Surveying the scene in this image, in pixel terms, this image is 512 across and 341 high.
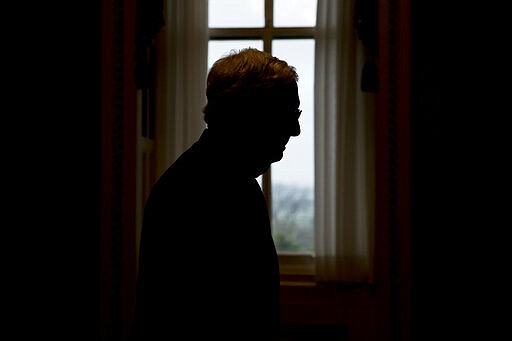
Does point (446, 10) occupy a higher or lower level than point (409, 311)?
higher

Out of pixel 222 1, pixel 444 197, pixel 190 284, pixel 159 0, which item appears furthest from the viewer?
pixel 222 1

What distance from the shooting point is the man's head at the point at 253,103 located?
1111 millimetres

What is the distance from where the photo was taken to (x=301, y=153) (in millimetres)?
3352

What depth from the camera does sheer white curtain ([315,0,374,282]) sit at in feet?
10.2

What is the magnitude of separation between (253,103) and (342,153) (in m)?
2.09

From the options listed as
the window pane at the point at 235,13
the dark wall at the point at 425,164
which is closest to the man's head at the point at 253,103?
the dark wall at the point at 425,164

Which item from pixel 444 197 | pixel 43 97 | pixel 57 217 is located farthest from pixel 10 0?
pixel 444 197

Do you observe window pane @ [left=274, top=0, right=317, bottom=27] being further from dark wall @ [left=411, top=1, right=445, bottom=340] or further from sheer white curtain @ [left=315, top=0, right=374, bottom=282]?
dark wall @ [left=411, top=1, right=445, bottom=340]

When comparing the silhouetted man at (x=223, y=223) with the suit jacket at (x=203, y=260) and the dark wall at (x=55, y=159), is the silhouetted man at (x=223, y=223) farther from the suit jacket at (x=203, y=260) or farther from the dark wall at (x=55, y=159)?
the dark wall at (x=55, y=159)

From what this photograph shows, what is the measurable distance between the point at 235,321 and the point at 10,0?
1.98 m

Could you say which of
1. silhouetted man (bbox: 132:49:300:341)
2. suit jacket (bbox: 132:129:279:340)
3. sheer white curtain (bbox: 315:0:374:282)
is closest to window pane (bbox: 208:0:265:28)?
sheer white curtain (bbox: 315:0:374:282)

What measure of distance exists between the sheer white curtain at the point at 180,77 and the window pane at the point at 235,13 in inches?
7.6

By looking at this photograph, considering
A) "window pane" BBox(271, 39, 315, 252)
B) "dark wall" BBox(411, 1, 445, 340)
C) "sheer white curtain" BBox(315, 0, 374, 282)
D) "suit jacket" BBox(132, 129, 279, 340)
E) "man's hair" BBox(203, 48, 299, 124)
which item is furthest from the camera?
"window pane" BBox(271, 39, 315, 252)

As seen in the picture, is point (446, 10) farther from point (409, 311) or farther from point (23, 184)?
point (23, 184)
